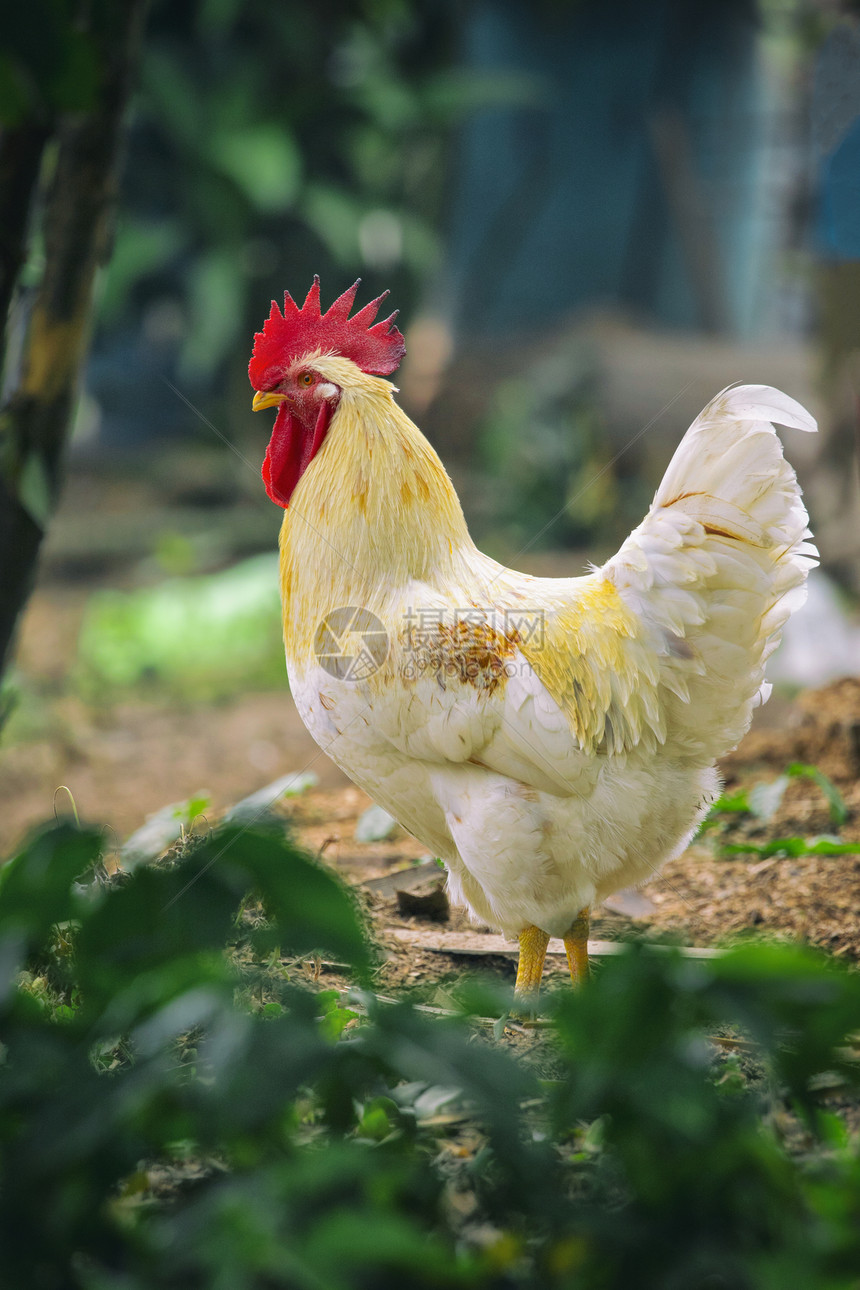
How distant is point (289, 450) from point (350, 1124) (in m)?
1.81

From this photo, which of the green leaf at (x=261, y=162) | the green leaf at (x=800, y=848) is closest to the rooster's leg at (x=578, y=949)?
the green leaf at (x=800, y=848)

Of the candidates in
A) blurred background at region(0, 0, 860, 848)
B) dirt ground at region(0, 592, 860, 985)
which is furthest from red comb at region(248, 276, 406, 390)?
blurred background at region(0, 0, 860, 848)

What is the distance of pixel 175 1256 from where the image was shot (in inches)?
50.1

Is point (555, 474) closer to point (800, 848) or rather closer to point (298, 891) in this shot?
point (800, 848)

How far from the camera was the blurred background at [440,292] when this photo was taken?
22.2 ft

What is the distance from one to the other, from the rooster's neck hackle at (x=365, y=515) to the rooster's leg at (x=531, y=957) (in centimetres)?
95

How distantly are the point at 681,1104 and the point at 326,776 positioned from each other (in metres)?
4.26

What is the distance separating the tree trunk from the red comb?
0.58m

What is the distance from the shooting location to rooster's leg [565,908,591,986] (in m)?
2.77

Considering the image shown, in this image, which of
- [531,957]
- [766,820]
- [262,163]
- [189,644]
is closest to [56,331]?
[531,957]

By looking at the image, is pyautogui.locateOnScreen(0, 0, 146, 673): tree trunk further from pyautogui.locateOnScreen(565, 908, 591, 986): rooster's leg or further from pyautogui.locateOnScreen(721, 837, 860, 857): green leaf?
pyautogui.locateOnScreen(721, 837, 860, 857): green leaf

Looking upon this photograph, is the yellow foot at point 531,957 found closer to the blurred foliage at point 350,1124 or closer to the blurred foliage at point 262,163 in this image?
the blurred foliage at point 350,1124

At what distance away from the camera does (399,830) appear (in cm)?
399

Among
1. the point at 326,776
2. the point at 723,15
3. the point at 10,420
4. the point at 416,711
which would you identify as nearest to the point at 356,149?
the point at 723,15
